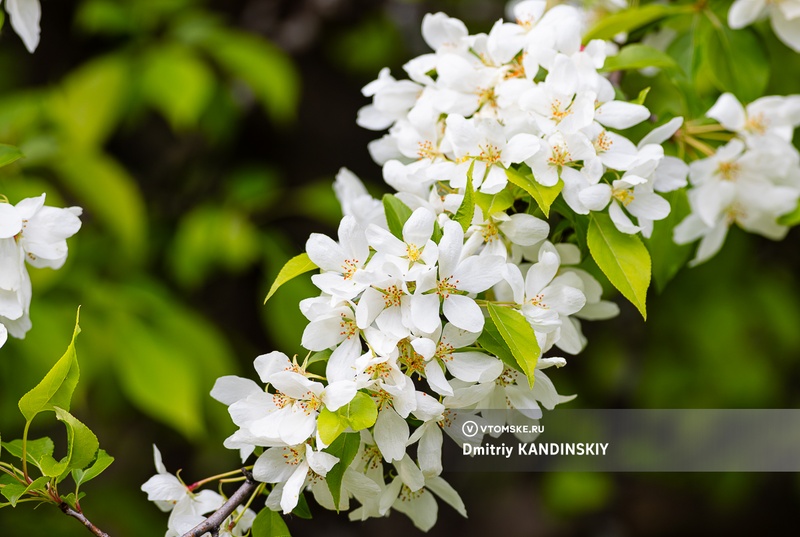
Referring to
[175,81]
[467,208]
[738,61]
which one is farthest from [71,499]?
[175,81]

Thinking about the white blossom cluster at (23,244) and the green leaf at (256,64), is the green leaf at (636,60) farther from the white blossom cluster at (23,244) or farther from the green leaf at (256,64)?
the green leaf at (256,64)

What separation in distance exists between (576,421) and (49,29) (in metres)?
2.27

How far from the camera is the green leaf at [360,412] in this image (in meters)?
0.74

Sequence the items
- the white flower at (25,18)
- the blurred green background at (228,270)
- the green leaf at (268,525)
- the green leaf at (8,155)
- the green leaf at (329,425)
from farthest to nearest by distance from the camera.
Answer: the blurred green background at (228,270) < the white flower at (25,18) < the green leaf at (8,155) < the green leaf at (268,525) < the green leaf at (329,425)

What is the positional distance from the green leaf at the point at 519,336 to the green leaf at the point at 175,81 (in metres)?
1.32

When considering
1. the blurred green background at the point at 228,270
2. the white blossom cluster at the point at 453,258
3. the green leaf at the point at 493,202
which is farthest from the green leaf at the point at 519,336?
the blurred green background at the point at 228,270

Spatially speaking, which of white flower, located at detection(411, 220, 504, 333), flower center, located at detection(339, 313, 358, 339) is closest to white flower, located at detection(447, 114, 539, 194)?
white flower, located at detection(411, 220, 504, 333)

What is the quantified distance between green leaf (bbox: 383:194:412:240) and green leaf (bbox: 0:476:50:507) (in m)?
0.44

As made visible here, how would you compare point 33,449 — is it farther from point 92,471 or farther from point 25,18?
point 25,18

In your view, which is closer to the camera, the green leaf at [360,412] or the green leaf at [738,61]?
the green leaf at [360,412]

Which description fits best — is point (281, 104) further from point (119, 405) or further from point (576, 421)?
point (576, 421)

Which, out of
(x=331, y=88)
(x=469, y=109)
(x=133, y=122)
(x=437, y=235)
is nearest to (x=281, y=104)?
(x=133, y=122)

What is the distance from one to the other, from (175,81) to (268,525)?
1.52 meters

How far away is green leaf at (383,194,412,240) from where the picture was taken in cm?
87
